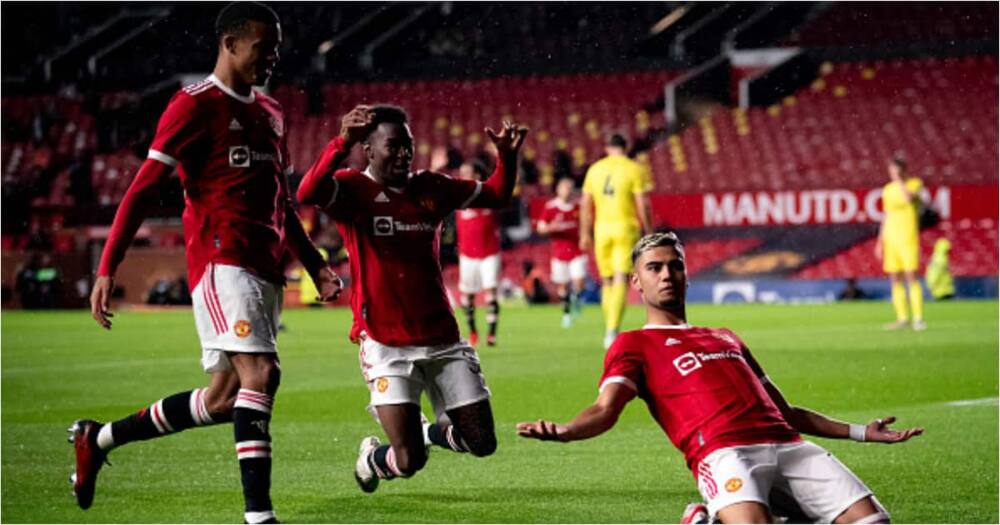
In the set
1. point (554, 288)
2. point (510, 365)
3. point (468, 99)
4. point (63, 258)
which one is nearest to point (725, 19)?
point (468, 99)

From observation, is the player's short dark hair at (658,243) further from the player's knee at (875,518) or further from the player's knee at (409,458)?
the player's knee at (409,458)

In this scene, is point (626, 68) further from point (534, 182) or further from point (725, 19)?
point (534, 182)

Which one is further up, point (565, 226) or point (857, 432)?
point (565, 226)

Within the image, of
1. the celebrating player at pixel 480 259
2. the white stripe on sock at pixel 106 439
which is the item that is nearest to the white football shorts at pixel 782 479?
the white stripe on sock at pixel 106 439

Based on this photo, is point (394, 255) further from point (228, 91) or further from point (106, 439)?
point (106, 439)

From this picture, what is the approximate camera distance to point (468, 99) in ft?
119

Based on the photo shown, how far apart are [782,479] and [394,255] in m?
2.13

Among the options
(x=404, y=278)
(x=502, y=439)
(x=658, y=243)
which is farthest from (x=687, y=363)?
(x=502, y=439)

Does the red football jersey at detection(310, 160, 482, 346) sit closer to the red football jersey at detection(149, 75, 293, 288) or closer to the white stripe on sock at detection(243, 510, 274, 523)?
the red football jersey at detection(149, 75, 293, 288)

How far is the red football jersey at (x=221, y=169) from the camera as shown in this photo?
6004mm

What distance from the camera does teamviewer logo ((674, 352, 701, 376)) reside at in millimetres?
4992

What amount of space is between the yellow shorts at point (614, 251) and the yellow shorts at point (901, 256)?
3.78 m

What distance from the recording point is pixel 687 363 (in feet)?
16.4

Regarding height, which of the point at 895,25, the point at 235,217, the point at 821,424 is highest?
the point at 895,25
